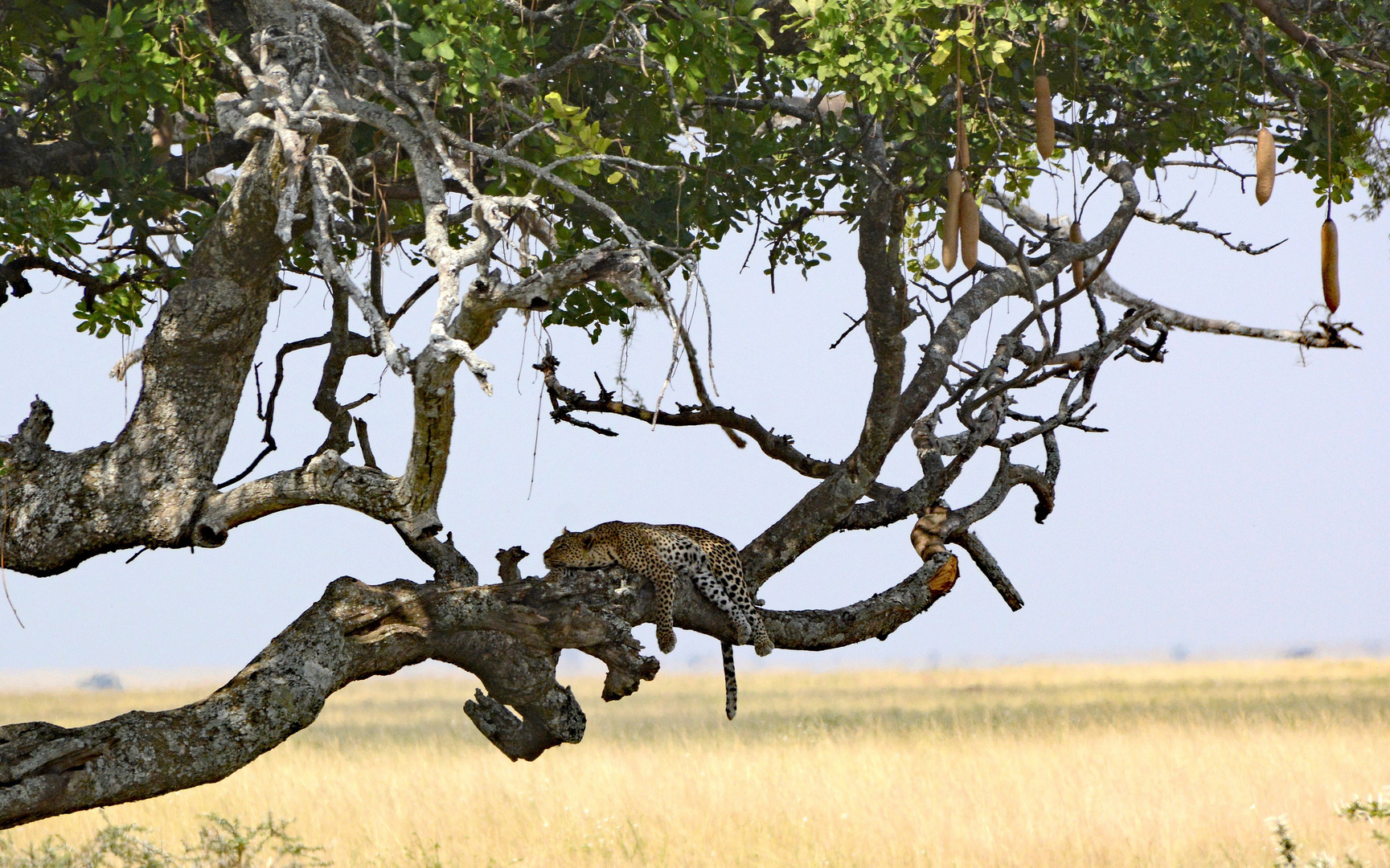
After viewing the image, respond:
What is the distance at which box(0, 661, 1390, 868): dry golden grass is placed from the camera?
960 centimetres

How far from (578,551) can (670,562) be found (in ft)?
2.02

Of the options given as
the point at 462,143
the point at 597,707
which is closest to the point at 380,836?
the point at 462,143

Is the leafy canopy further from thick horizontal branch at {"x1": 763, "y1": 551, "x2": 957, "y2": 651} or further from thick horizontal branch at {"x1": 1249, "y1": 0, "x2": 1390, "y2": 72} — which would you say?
thick horizontal branch at {"x1": 763, "y1": 551, "x2": 957, "y2": 651}

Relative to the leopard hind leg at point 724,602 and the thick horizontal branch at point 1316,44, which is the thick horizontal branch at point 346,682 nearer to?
the leopard hind leg at point 724,602

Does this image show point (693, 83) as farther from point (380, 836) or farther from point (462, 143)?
point (380, 836)

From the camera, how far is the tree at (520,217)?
17.1 feet

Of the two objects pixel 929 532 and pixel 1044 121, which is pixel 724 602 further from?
pixel 1044 121

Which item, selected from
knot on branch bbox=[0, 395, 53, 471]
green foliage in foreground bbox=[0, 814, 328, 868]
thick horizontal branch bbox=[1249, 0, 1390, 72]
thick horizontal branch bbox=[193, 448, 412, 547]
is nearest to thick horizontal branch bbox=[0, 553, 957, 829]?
thick horizontal branch bbox=[193, 448, 412, 547]

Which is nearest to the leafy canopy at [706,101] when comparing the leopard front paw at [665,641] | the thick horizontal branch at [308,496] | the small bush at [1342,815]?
the thick horizontal branch at [308,496]

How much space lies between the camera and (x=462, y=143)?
5.31m

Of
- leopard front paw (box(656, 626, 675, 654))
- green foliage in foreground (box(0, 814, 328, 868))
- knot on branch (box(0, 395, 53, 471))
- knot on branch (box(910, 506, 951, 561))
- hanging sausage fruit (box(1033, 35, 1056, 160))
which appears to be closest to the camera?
hanging sausage fruit (box(1033, 35, 1056, 160))

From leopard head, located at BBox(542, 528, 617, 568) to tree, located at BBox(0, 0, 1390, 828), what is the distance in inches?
21.7

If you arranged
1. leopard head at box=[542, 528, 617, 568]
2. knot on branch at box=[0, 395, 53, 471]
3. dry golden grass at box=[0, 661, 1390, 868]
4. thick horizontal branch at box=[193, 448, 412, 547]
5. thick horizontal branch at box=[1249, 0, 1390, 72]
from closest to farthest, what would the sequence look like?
thick horizontal branch at box=[193, 448, 412, 547] → thick horizontal branch at box=[1249, 0, 1390, 72] → knot on branch at box=[0, 395, 53, 471] → leopard head at box=[542, 528, 617, 568] → dry golden grass at box=[0, 661, 1390, 868]

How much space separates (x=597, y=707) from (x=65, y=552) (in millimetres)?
15666
